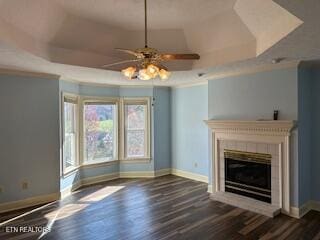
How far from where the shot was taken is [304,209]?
13.1ft

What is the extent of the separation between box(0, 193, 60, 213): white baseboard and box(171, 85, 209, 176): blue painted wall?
10.3ft

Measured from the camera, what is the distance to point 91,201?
461cm

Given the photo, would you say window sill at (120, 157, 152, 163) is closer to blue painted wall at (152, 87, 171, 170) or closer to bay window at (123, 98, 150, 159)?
bay window at (123, 98, 150, 159)

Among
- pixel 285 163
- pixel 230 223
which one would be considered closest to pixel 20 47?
pixel 230 223

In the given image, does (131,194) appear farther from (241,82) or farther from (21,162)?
(241,82)

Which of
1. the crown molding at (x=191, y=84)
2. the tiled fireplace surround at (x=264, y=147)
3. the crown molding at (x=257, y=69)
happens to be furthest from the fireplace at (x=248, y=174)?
the crown molding at (x=191, y=84)

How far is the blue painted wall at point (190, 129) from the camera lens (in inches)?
231

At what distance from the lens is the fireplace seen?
4246 millimetres

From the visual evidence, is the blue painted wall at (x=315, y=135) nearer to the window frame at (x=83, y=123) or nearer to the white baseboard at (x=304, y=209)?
the white baseboard at (x=304, y=209)

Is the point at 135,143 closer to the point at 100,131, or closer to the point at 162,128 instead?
the point at 162,128

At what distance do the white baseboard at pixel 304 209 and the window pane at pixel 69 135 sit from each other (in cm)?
433

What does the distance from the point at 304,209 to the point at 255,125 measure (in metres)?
1.57

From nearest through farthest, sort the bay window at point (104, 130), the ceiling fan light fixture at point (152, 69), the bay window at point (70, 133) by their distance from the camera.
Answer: the ceiling fan light fixture at point (152, 69) < the bay window at point (70, 133) < the bay window at point (104, 130)

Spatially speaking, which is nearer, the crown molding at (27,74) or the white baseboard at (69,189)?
the crown molding at (27,74)
